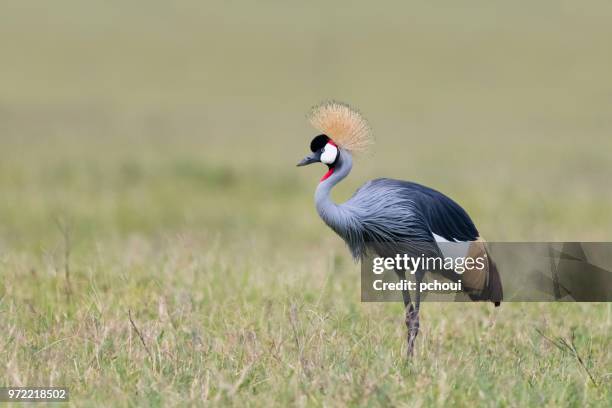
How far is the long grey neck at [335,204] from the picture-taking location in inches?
169

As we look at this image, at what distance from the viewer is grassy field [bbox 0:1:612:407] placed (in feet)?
13.5

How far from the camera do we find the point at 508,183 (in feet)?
50.1

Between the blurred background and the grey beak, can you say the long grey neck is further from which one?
the blurred background

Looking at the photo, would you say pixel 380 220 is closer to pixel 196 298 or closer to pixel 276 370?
pixel 276 370

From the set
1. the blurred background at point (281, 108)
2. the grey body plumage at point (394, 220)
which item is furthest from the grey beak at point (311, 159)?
the blurred background at point (281, 108)

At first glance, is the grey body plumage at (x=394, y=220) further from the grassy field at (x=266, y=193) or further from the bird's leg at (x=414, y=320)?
the grassy field at (x=266, y=193)

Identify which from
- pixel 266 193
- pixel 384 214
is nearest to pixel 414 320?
pixel 384 214

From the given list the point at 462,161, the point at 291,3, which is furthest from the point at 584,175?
the point at 291,3

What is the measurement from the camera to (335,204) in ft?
14.3

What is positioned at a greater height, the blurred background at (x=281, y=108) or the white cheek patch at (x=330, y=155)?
the blurred background at (x=281, y=108)

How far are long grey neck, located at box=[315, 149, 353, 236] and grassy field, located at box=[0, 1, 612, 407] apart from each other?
0.53 meters

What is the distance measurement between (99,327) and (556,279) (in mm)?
2878

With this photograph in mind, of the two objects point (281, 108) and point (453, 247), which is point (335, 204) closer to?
point (453, 247)

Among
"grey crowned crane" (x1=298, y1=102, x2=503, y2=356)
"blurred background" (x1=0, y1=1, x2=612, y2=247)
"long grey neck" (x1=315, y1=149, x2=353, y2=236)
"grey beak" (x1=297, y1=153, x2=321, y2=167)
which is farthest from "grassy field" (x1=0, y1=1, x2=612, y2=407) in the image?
"grey beak" (x1=297, y1=153, x2=321, y2=167)
